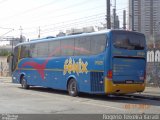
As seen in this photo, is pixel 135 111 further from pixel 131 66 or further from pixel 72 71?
pixel 72 71

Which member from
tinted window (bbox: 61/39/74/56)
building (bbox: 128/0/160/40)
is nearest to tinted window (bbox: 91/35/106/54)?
tinted window (bbox: 61/39/74/56)

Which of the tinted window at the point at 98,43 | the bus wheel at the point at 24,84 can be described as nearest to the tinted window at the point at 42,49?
the bus wheel at the point at 24,84

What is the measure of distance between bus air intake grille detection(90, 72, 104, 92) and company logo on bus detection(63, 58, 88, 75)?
0.73 metres

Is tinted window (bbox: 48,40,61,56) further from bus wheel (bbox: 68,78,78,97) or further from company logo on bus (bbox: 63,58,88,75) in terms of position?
bus wheel (bbox: 68,78,78,97)

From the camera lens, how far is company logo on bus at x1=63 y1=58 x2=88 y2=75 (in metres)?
20.7

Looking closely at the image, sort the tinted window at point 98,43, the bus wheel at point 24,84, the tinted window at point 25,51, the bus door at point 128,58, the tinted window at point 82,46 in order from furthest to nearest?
the bus wheel at point 24,84 < the tinted window at point 25,51 < the tinted window at point 82,46 < the tinted window at point 98,43 < the bus door at point 128,58

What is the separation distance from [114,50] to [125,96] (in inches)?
155

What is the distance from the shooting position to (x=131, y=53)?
1958cm

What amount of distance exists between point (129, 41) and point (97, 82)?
8.26 ft

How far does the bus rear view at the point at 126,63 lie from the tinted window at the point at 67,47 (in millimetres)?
3465

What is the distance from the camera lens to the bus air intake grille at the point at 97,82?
1922cm

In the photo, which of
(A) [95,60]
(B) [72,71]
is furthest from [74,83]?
(A) [95,60]

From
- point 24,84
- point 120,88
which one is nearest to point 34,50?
point 24,84

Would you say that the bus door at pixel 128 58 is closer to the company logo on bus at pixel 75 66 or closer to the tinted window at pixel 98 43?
the tinted window at pixel 98 43
